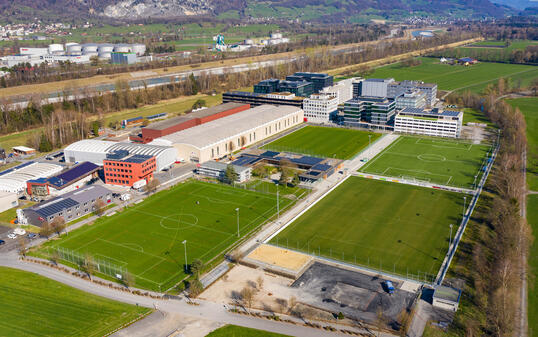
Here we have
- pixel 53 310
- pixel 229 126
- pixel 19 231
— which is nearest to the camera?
pixel 53 310

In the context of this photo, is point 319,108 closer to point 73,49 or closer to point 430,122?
point 430,122

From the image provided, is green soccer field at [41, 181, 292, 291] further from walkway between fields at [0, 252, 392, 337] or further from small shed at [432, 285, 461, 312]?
small shed at [432, 285, 461, 312]

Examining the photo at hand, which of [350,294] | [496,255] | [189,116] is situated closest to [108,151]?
[189,116]

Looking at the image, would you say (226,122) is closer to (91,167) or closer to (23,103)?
(91,167)

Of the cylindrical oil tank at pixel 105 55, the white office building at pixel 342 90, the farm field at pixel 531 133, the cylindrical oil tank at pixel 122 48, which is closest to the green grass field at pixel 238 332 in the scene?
the farm field at pixel 531 133

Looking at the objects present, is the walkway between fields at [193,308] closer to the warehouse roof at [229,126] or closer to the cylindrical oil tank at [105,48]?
the warehouse roof at [229,126]

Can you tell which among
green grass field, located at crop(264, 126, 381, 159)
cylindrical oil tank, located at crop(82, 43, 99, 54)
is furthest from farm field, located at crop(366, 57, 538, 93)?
cylindrical oil tank, located at crop(82, 43, 99, 54)
